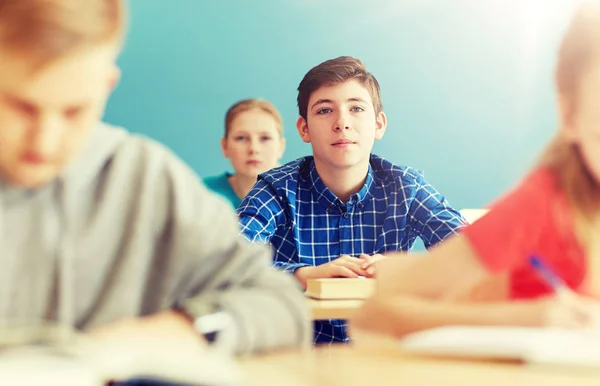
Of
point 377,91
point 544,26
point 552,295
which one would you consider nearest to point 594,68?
point 552,295

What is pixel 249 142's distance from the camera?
1874 millimetres

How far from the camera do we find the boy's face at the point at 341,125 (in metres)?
1.24

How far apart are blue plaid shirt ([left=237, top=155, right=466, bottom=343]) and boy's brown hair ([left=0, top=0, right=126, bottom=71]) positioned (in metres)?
0.72

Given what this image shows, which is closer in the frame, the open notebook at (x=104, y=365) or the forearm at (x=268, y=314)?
the open notebook at (x=104, y=365)

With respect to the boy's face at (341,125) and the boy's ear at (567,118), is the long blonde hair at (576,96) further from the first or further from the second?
the boy's face at (341,125)

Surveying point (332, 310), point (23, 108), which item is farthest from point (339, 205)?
point (23, 108)

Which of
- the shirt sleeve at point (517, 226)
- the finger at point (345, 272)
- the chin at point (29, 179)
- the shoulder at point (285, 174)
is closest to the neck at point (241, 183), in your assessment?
the shoulder at point (285, 174)

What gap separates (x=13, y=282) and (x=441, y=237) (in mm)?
782

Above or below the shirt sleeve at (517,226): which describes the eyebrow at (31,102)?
above

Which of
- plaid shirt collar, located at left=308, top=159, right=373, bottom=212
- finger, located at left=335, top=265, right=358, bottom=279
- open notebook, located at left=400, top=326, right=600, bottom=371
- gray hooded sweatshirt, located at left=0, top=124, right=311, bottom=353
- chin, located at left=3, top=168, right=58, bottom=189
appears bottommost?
open notebook, located at left=400, top=326, right=600, bottom=371

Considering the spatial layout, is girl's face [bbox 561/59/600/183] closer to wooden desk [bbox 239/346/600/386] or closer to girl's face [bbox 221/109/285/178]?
wooden desk [bbox 239/346/600/386]

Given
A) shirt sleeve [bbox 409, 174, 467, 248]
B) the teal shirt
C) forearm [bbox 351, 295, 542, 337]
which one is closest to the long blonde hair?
forearm [bbox 351, 295, 542, 337]

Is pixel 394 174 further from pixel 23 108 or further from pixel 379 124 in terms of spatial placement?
pixel 23 108

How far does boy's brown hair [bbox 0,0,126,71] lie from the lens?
0.46 meters
